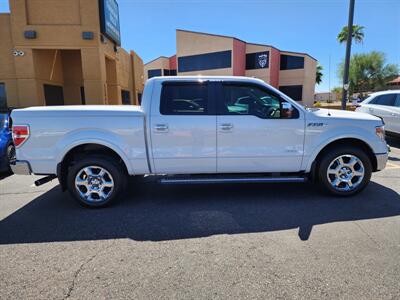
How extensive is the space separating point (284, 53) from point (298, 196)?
37056 mm

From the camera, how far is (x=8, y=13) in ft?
43.6

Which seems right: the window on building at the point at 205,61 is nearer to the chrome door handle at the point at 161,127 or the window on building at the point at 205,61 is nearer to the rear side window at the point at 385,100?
the rear side window at the point at 385,100

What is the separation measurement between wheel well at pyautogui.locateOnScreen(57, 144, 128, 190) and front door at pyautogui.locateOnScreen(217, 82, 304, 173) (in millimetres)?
1660

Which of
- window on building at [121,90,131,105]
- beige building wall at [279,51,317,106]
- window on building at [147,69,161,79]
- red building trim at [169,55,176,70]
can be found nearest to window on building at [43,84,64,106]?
window on building at [121,90,131,105]

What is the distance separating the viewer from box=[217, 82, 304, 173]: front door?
423 cm

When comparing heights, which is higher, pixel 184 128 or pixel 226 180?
pixel 184 128

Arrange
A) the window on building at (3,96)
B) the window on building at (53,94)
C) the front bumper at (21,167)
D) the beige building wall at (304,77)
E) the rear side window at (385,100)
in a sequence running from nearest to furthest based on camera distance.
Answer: the front bumper at (21,167) → the rear side window at (385,100) → the window on building at (3,96) → the window on building at (53,94) → the beige building wall at (304,77)

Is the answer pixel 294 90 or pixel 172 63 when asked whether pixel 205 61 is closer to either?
pixel 172 63

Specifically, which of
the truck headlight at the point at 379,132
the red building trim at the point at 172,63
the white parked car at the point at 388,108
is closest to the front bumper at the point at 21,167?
the truck headlight at the point at 379,132

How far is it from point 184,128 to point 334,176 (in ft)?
8.42

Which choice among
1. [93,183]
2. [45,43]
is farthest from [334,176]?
[45,43]

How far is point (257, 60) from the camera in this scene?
36125mm

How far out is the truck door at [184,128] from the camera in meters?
4.17

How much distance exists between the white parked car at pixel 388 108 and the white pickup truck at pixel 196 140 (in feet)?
17.7
